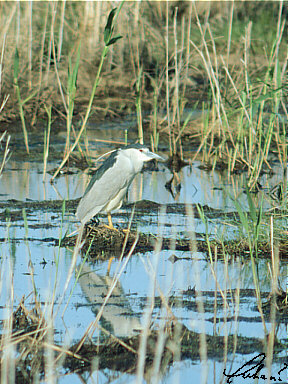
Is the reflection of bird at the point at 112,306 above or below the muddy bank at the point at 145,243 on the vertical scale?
below

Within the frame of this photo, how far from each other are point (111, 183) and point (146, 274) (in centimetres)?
124

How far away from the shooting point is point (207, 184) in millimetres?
7609

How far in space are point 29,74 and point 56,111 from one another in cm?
89

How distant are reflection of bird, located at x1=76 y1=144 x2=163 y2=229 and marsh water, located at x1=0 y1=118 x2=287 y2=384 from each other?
211 millimetres

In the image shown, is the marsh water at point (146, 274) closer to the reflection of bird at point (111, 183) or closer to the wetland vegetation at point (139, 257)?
the wetland vegetation at point (139, 257)

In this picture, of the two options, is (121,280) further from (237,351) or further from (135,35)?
(135,35)

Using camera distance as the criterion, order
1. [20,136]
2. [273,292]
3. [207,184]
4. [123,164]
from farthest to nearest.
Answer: [20,136], [207,184], [123,164], [273,292]

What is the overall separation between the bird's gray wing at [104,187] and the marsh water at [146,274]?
8.4 inches

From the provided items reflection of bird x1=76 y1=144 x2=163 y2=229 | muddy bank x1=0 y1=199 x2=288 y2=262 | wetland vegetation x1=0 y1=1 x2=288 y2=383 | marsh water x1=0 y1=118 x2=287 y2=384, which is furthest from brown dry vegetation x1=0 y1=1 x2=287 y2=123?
muddy bank x1=0 y1=199 x2=288 y2=262

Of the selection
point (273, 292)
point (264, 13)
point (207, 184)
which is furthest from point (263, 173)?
point (264, 13)

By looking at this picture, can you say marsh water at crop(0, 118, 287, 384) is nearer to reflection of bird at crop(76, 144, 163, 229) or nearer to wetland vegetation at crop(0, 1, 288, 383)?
wetland vegetation at crop(0, 1, 288, 383)

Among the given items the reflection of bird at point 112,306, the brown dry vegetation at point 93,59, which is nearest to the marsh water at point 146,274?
the reflection of bird at point 112,306

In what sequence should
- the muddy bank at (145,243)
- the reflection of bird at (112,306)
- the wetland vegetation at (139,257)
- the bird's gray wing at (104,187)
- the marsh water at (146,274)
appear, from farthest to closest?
the bird's gray wing at (104,187)
the muddy bank at (145,243)
the reflection of bird at (112,306)
the marsh water at (146,274)
the wetland vegetation at (139,257)

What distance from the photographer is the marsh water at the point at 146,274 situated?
3352 mm
